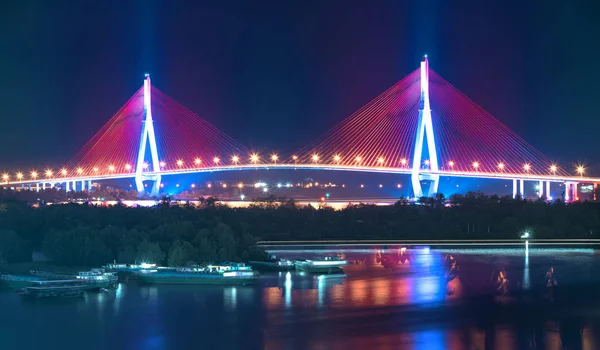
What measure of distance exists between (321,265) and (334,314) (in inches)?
136

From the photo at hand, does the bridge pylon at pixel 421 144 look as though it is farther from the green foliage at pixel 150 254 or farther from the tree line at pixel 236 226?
the green foliage at pixel 150 254

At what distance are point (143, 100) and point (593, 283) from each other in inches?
488

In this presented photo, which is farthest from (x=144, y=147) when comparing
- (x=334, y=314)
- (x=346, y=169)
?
(x=334, y=314)

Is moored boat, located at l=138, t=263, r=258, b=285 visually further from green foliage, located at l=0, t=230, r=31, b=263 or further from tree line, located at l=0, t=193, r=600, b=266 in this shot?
green foliage, located at l=0, t=230, r=31, b=263

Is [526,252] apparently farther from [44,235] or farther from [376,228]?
[44,235]

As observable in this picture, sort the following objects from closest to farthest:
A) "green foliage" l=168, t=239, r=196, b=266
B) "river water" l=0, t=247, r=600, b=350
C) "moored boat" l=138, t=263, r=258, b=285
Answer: "river water" l=0, t=247, r=600, b=350 < "moored boat" l=138, t=263, r=258, b=285 < "green foliage" l=168, t=239, r=196, b=266

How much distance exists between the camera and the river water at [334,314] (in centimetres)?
833

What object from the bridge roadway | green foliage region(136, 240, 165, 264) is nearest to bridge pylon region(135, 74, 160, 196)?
the bridge roadway

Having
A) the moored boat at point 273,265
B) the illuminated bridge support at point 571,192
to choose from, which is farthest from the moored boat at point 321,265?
the illuminated bridge support at point 571,192

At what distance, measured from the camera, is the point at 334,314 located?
9.38 metres

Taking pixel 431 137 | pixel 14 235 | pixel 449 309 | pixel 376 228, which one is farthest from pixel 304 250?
pixel 449 309

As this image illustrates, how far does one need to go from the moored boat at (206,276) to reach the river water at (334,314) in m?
0.22

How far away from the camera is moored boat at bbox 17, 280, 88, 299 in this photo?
1073 cm

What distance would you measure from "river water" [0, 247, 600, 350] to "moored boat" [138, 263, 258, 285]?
0.73 ft
